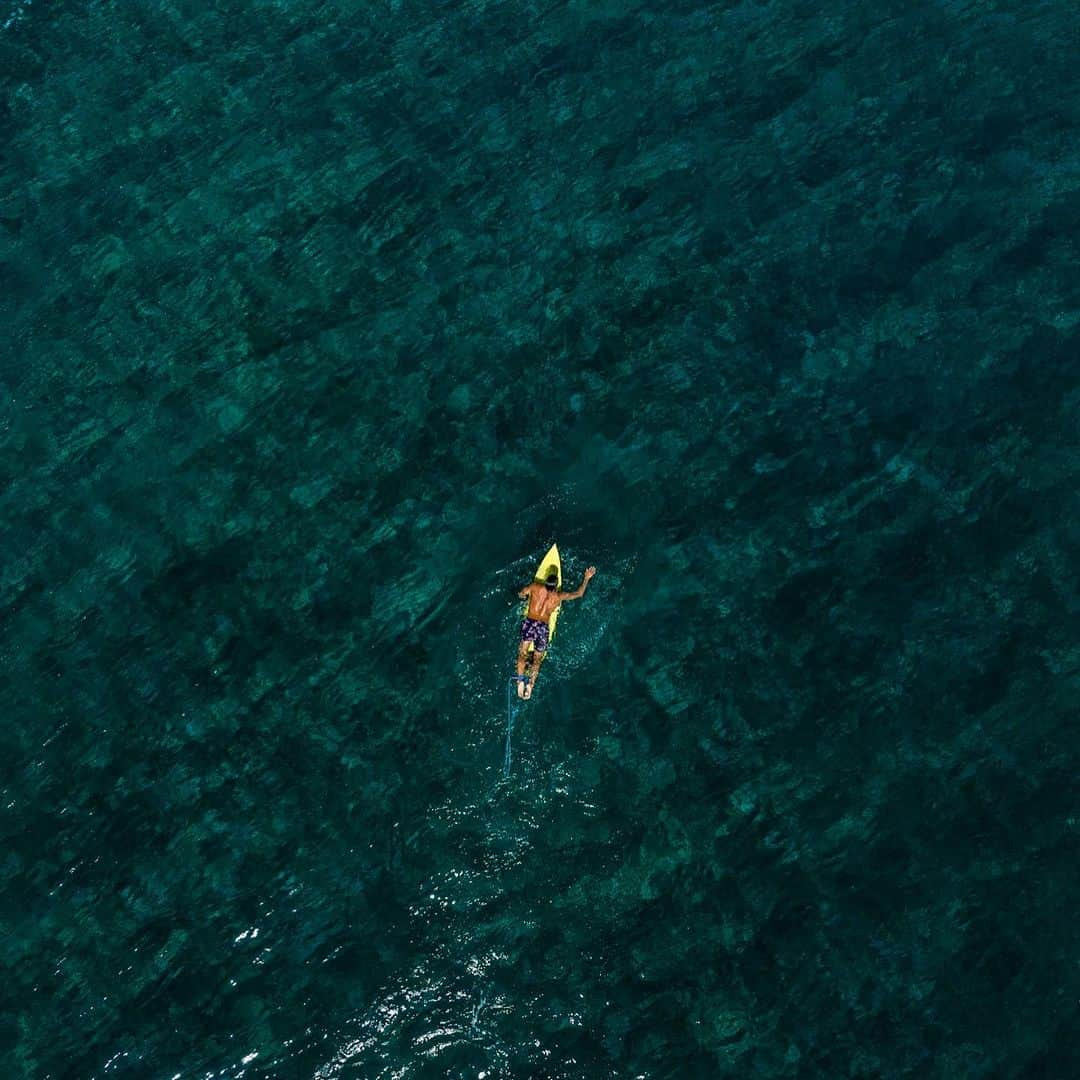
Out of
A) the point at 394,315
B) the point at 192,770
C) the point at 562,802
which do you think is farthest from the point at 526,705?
the point at 394,315

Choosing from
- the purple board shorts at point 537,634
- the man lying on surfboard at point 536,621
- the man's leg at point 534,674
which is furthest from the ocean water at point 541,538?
the purple board shorts at point 537,634

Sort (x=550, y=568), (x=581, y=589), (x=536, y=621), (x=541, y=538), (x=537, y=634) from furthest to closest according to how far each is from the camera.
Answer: (x=541, y=538) → (x=581, y=589) → (x=550, y=568) → (x=536, y=621) → (x=537, y=634)

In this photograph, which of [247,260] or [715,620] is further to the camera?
[247,260]

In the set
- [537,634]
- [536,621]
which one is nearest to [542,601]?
[536,621]

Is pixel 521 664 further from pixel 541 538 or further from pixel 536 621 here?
pixel 541 538

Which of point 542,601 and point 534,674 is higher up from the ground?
point 542,601

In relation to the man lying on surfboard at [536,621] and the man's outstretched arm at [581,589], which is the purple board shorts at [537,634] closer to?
the man lying on surfboard at [536,621]

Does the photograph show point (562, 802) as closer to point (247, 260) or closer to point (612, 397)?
point (612, 397)
